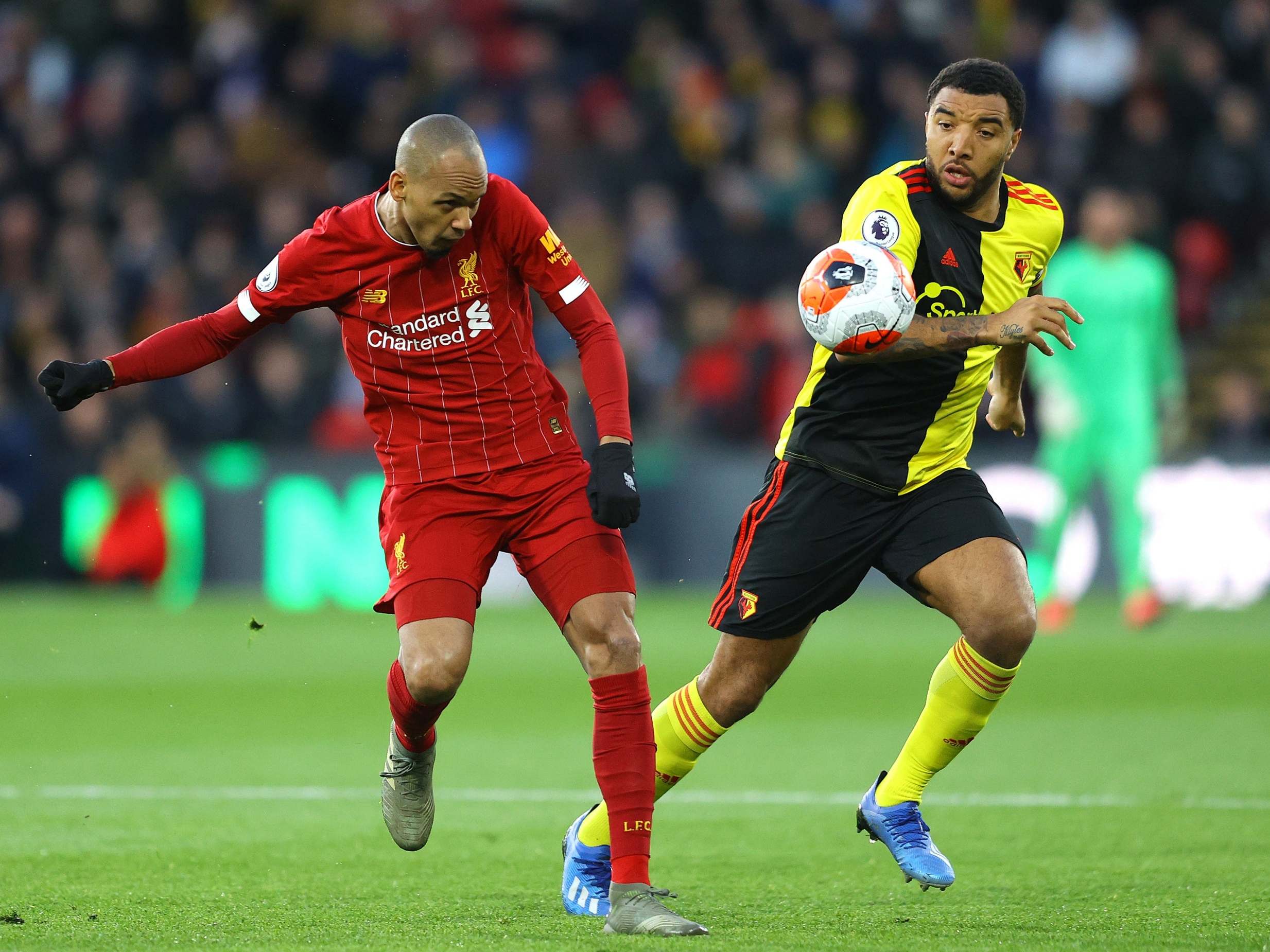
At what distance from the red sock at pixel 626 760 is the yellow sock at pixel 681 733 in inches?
14.6

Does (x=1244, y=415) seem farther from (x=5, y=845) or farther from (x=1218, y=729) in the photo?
(x=5, y=845)

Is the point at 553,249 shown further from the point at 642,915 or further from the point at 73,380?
the point at 642,915

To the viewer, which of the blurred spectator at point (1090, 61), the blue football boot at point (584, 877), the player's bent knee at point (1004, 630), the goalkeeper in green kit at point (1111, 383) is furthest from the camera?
the blurred spectator at point (1090, 61)

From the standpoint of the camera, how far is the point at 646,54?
57.8 ft

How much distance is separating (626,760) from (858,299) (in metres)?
1.30

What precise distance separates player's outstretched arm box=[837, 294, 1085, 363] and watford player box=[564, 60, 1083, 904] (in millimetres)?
108

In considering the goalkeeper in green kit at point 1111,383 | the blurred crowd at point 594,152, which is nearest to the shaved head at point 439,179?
the goalkeeper in green kit at point 1111,383

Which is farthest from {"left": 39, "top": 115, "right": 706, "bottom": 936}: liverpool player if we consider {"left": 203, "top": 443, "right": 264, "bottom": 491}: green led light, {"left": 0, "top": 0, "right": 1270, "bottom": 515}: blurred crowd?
{"left": 0, "top": 0, "right": 1270, "bottom": 515}: blurred crowd

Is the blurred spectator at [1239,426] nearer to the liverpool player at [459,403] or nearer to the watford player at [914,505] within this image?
the watford player at [914,505]

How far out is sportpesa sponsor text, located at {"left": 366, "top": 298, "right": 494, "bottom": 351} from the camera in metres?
5.02

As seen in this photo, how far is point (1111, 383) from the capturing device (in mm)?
12062

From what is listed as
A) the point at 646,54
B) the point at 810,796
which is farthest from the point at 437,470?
the point at 646,54

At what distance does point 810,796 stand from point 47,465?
31.6 feet

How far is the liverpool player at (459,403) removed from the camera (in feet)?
15.7
